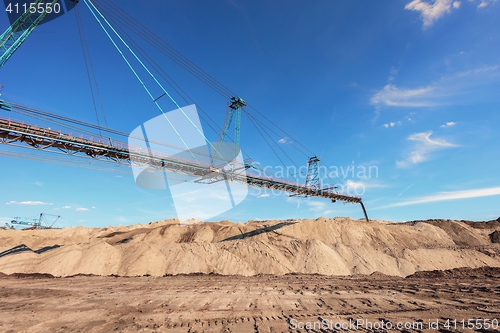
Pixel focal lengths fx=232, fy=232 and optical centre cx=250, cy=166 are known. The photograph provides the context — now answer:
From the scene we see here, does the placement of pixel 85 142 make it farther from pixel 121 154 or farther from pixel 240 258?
pixel 240 258

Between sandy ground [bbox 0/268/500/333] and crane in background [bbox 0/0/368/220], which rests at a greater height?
crane in background [bbox 0/0/368/220]

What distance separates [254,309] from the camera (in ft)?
32.7

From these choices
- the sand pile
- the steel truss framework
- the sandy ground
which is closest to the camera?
the sandy ground

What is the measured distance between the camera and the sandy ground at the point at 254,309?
8031 mm

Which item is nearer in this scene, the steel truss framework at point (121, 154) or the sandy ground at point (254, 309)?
the sandy ground at point (254, 309)

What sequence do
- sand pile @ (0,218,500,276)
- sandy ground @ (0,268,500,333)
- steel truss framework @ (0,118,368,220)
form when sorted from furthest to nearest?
sand pile @ (0,218,500,276), steel truss framework @ (0,118,368,220), sandy ground @ (0,268,500,333)

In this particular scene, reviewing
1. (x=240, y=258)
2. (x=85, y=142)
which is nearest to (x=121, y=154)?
(x=85, y=142)

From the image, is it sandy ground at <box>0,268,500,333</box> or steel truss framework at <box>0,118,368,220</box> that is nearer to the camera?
sandy ground at <box>0,268,500,333</box>

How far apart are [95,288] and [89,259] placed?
9414 mm

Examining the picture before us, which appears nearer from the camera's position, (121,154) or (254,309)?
(254,309)

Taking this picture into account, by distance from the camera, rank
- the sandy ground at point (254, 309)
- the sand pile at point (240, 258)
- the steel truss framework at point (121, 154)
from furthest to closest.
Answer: the sand pile at point (240, 258)
the steel truss framework at point (121, 154)
the sandy ground at point (254, 309)

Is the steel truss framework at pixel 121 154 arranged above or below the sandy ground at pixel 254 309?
above

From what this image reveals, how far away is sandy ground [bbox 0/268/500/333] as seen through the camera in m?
8.03

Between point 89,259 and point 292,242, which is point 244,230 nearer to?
point 292,242
